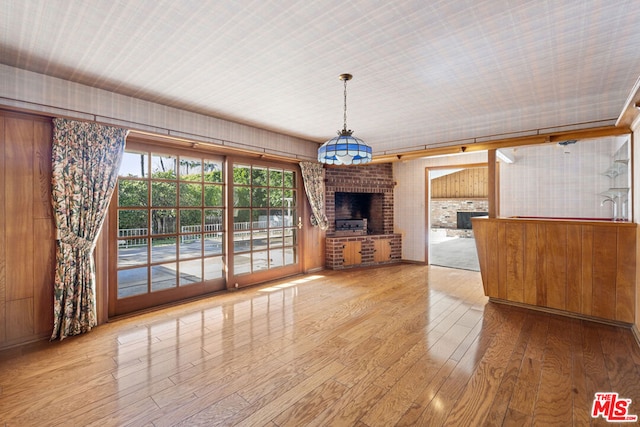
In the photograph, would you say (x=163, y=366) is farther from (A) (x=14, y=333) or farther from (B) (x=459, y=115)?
(B) (x=459, y=115)

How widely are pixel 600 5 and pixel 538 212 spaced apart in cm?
455

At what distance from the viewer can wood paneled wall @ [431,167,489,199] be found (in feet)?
32.9

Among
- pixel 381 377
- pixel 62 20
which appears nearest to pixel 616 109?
pixel 381 377

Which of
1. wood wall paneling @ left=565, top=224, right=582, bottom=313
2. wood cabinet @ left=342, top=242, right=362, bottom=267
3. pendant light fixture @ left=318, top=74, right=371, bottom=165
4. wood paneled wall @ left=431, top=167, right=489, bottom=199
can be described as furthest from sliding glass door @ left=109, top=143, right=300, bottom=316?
wood paneled wall @ left=431, top=167, right=489, bottom=199

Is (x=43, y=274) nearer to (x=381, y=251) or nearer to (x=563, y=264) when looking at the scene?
(x=381, y=251)

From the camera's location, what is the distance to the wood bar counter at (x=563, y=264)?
3111 millimetres

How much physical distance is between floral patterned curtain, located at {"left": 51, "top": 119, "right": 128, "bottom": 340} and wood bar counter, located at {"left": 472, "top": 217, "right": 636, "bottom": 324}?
15.1 feet

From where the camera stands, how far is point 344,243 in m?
5.93

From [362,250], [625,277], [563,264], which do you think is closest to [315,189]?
[362,250]

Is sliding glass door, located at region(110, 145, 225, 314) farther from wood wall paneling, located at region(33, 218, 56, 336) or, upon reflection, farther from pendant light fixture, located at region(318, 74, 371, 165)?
pendant light fixture, located at region(318, 74, 371, 165)

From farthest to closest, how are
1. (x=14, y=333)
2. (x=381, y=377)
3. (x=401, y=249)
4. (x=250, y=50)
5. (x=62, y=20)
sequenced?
(x=401, y=249) → (x=14, y=333) → (x=250, y=50) → (x=381, y=377) → (x=62, y=20)

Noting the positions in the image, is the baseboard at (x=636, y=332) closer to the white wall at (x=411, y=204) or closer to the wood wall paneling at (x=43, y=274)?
the white wall at (x=411, y=204)

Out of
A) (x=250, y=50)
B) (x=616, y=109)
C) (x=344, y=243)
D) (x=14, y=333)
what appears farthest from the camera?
(x=344, y=243)

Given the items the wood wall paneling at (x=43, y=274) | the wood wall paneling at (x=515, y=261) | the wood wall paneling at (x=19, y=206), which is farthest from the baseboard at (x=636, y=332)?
the wood wall paneling at (x=19, y=206)
